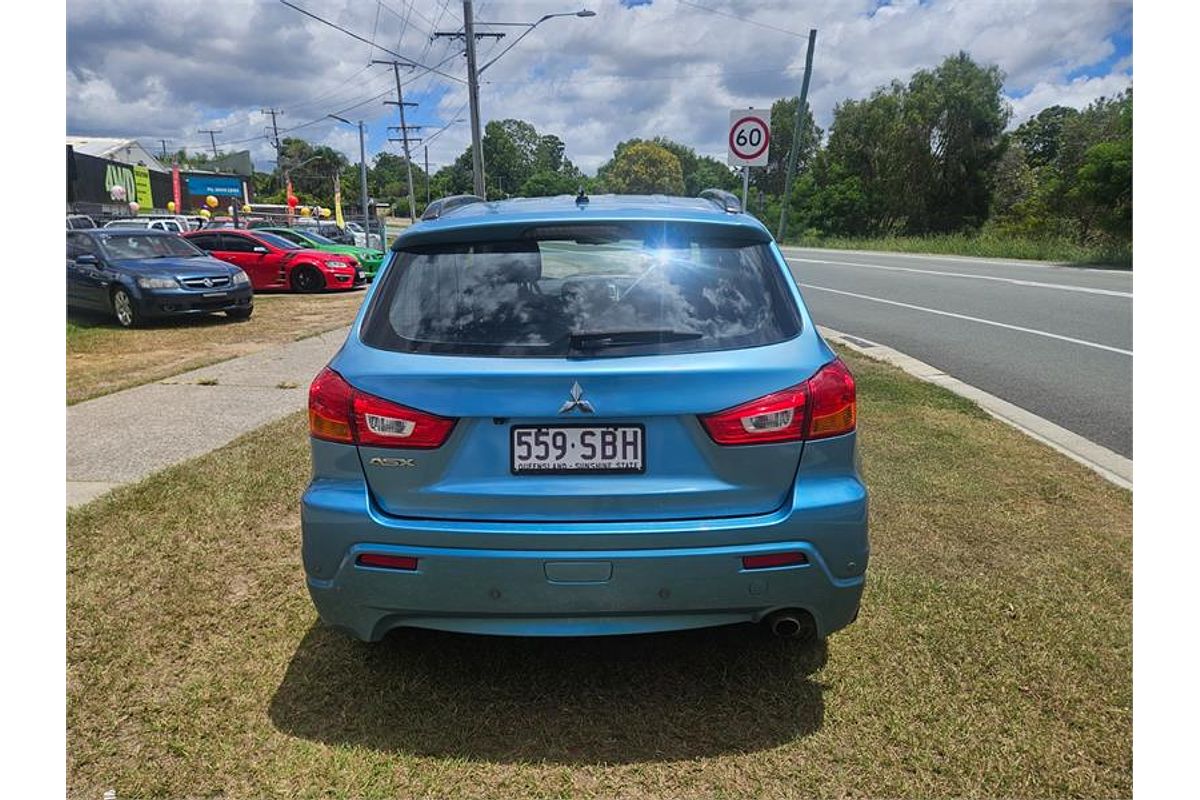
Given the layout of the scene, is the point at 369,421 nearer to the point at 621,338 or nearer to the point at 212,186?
the point at 621,338

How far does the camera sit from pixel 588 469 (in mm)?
2533

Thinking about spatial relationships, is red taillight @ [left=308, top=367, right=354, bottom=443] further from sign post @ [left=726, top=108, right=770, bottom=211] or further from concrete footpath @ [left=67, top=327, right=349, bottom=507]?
sign post @ [left=726, top=108, right=770, bottom=211]

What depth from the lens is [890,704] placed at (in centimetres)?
284

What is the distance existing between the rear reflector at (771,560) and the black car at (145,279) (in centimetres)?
1322

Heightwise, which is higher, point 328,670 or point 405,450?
point 405,450

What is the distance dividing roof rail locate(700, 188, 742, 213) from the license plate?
1245 millimetres

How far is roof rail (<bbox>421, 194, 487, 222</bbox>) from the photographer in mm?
3340

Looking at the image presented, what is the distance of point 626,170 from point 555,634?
11033 cm

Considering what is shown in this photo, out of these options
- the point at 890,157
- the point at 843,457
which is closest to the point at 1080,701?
the point at 843,457

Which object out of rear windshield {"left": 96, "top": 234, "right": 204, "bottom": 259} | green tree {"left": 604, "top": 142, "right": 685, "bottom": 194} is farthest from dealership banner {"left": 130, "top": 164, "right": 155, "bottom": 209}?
rear windshield {"left": 96, "top": 234, "right": 204, "bottom": 259}

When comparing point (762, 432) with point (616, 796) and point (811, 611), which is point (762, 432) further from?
point (616, 796)

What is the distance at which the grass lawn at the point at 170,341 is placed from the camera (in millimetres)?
9095

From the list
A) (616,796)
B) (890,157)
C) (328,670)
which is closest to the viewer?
(616,796)

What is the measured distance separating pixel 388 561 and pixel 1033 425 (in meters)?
5.55
